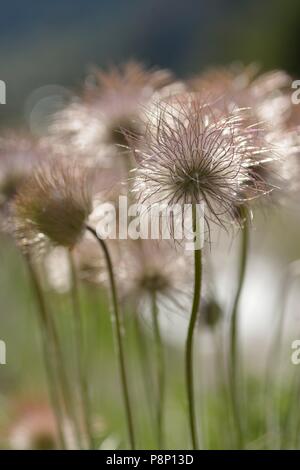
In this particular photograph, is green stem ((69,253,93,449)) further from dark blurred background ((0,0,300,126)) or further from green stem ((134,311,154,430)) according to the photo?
dark blurred background ((0,0,300,126))

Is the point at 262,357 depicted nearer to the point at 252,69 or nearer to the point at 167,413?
the point at 167,413

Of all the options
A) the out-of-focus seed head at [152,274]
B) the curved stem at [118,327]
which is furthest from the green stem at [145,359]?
the curved stem at [118,327]

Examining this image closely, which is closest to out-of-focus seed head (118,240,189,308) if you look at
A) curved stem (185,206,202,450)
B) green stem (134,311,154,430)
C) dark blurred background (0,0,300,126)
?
green stem (134,311,154,430)

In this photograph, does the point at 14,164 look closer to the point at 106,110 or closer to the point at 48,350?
the point at 106,110

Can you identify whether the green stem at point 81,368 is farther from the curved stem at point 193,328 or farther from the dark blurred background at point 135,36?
the dark blurred background at point 135,36

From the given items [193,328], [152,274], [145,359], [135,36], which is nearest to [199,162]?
[193,328]

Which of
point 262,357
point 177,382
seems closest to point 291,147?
point 177,382
